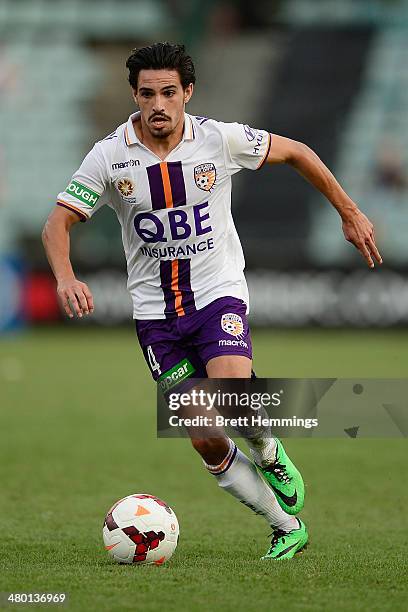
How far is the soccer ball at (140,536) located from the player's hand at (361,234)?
1609 millimetres

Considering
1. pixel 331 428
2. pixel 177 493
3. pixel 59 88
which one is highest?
pixel 59 88

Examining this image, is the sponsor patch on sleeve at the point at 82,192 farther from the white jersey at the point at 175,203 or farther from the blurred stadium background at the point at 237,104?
the blurred stadium background at the point at 237,104

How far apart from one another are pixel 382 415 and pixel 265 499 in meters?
0.86

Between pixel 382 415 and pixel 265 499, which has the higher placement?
pixel 382 415

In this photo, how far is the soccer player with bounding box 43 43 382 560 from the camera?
580cm

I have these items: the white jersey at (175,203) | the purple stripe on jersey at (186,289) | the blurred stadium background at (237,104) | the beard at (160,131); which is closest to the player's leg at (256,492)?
the purple stripe on jersey at (186,289)

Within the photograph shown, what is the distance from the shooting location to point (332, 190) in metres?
5.99

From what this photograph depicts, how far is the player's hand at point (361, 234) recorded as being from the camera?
5.86 metres

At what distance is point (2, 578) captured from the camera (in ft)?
17.0

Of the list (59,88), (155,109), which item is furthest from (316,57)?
(155,109)

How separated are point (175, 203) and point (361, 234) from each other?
0.93m

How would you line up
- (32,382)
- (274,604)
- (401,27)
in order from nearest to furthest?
(274,604), (32,382), (401,27)

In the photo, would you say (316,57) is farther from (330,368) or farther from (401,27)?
(330,368)

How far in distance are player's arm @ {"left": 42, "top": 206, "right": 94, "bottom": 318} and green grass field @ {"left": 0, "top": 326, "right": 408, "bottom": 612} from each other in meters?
1.20
